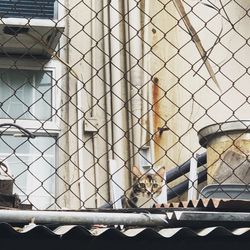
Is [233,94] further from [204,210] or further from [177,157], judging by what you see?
[204,210]

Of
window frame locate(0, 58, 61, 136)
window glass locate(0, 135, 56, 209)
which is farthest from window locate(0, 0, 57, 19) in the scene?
window glass locate(0, 135, 56, 209)

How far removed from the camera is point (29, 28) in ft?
20.1

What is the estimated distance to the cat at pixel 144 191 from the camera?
519 cm

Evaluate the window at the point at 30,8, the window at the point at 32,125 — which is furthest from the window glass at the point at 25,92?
the window at the point at 30,8

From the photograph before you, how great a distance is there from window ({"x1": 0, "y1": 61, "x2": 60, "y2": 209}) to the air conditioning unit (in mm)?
144

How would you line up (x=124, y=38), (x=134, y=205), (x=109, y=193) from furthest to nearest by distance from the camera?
1. (x=124, y=38)
2. (x=109, y=193)
3. (x=134, y=205)

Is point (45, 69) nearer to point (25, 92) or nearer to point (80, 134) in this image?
point (25, 92)

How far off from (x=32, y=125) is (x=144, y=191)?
131 centimetres

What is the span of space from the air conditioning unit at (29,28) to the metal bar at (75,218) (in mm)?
2857

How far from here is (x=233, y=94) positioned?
660 cm

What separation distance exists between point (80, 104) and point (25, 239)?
315cm

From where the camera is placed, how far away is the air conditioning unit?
6168mm

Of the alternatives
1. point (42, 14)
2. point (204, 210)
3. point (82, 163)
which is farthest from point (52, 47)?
point (204, 210)

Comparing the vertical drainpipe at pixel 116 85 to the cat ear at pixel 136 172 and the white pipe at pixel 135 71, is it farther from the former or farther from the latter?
the cat ear at pixel 136 172
